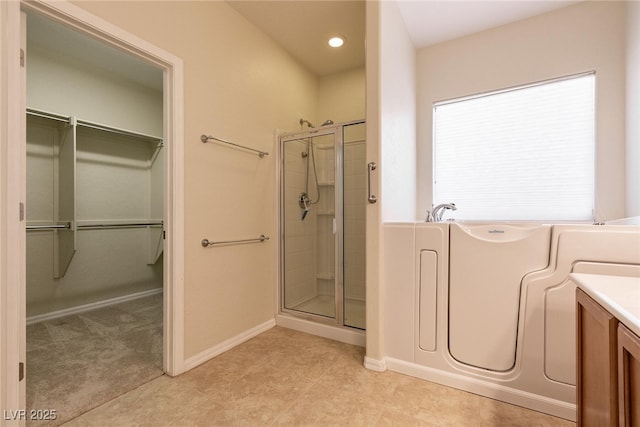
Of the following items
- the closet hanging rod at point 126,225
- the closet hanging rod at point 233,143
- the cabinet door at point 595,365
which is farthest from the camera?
the closet hanging rod at point 126,225

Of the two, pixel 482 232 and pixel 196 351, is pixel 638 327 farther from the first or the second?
pixel 196 351

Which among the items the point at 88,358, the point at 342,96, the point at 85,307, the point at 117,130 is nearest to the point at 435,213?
the point at 342,96

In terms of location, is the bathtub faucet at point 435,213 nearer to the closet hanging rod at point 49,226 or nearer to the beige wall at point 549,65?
the beige wall at point 549,65

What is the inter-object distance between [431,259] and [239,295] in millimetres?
1520

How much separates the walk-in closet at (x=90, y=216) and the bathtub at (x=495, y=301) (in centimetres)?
171

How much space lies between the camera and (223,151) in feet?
7.20

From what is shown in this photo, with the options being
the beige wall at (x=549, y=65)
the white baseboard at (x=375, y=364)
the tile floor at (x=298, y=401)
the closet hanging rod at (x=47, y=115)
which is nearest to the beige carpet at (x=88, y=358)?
the tile floor at (x=298, y=401)

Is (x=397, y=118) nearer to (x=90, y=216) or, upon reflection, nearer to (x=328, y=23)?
(x=328, y=23)

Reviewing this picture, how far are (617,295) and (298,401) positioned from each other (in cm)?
147

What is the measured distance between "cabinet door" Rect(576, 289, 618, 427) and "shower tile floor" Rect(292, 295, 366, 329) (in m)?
1.51

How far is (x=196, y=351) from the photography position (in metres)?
1.96

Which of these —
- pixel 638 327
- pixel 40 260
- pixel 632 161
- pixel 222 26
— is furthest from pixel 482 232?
pixel 40 260

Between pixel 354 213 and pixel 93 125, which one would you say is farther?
pixel 93 125

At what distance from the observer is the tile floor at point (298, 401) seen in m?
1.42
